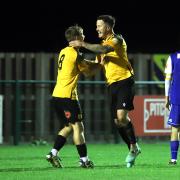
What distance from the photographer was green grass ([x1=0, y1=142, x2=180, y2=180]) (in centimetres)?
1094

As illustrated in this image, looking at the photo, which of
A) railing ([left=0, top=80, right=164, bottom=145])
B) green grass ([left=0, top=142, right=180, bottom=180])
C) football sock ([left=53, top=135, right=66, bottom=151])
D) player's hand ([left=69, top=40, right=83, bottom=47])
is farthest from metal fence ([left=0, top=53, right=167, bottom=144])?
player's hand ([left=69, top=40, right=83, bottom=47])

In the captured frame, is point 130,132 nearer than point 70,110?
No

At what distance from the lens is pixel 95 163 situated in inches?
526

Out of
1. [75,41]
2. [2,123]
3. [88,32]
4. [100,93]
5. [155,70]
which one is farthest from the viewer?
[88,32]

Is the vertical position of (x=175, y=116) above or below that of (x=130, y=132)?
above

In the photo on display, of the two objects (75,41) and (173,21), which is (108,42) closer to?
(75,41)

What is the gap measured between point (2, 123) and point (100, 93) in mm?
2739

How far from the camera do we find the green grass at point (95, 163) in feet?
35.9

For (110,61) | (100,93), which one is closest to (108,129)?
(100,93)

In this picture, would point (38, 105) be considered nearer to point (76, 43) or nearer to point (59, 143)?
point (59, 143)

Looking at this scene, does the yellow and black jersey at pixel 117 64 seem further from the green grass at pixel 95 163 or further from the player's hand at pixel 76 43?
the green grass at pixel 95 163

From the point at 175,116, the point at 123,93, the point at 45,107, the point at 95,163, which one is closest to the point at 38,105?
the point at 45,107

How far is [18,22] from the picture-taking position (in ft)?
93.9

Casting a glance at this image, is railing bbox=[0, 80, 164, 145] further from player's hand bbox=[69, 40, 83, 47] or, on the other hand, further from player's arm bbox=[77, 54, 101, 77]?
player's hand bbox=[69, 40, 83, 47]
